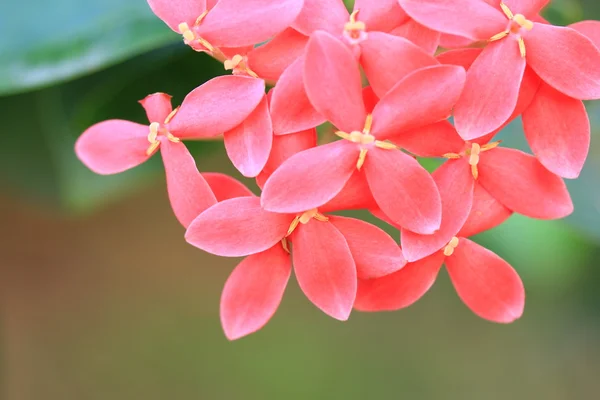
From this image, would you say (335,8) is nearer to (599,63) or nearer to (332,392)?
(599,63)

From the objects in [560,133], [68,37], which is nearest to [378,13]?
[560,133]

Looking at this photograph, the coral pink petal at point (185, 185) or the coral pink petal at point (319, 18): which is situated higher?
the coral pink petal at point (319, 18)

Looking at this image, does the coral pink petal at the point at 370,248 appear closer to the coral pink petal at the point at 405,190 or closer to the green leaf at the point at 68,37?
the coral pink petal at the point at 405,190

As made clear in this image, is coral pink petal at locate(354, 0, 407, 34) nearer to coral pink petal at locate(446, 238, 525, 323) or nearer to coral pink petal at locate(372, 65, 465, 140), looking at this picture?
coral pink petal at locate(372, 65, 465, 140)

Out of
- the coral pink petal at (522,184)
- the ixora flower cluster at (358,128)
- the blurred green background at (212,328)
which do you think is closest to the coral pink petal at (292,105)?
the ixora flower cluster at (358,128)

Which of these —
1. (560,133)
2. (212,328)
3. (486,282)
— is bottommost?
(212,328)

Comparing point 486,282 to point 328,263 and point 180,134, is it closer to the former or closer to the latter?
point 328,263

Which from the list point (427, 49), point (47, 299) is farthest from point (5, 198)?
point (427, 49)
